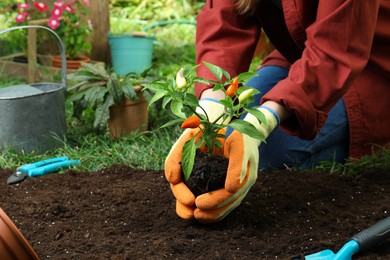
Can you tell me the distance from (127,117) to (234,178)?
125 centimetres

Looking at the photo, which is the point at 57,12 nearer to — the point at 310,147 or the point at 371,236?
the point at 310,147

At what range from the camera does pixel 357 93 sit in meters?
2.51

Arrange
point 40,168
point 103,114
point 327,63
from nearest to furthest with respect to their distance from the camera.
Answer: point 327,63, point 40,168, point 103,114

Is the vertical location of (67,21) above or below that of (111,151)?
above

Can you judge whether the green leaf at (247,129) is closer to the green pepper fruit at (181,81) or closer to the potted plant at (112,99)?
the green pepper fruit at (181,81)

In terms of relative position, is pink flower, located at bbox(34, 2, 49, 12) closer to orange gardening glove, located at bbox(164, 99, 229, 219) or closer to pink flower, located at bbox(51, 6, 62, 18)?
pink flower, located at bbox(51, 6, 62, 18)

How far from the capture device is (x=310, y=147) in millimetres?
2580

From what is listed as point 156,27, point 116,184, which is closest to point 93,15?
point 156,27

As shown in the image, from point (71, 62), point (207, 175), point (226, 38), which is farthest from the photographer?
point (71, 62)

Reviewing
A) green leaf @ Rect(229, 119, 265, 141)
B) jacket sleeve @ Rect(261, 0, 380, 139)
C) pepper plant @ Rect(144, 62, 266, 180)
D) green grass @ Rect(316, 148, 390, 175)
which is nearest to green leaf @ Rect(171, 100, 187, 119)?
pepper plant @ Rect(144, 62, 266, 180)

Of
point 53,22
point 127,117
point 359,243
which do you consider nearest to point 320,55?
point 359,243

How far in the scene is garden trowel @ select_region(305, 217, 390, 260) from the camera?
68.8 inches

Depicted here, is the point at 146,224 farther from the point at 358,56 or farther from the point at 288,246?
the point at 358,56

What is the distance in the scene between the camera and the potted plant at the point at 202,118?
1741 millimetres
